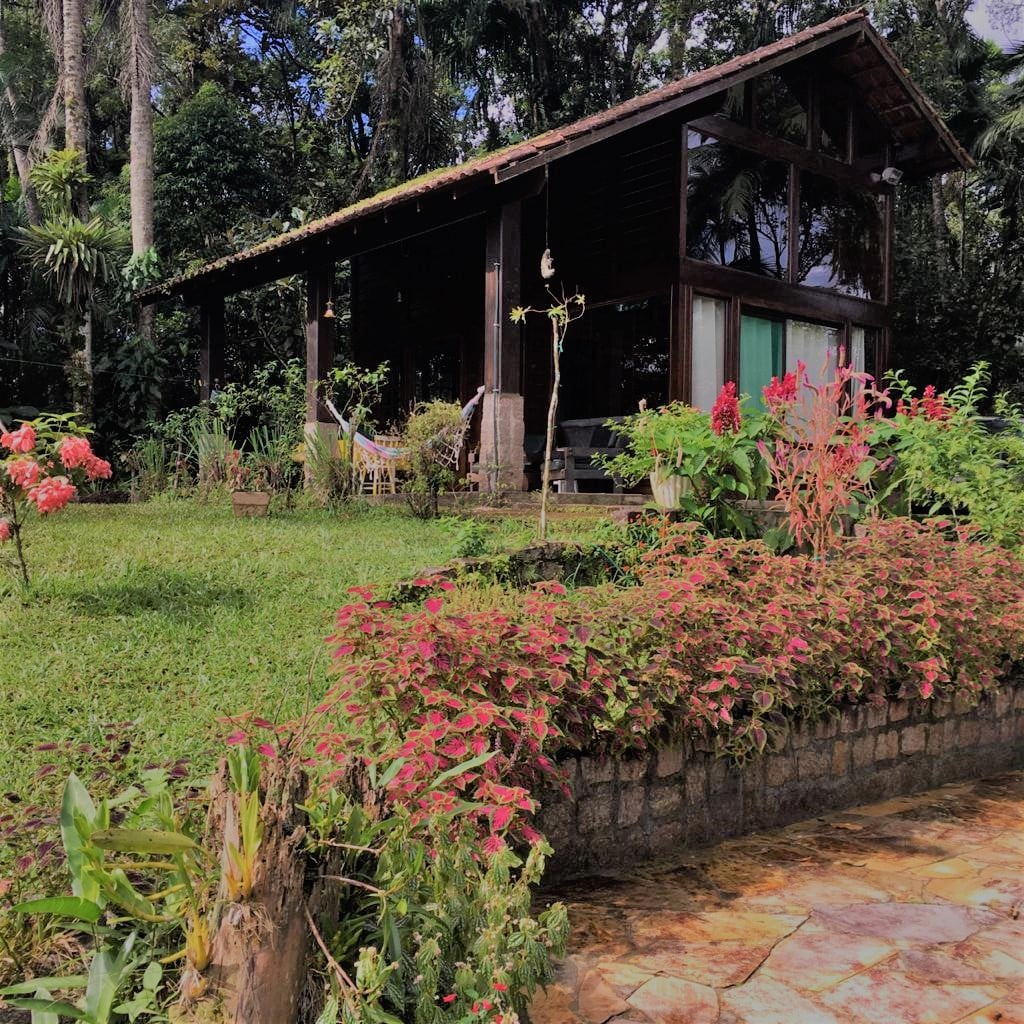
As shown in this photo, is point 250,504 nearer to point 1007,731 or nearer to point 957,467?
point 957,467

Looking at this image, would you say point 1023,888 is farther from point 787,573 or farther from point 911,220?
point 911,220

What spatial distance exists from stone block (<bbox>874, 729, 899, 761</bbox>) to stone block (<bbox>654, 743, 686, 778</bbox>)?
1.20 metres

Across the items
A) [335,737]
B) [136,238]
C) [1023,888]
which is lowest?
[1023,888]

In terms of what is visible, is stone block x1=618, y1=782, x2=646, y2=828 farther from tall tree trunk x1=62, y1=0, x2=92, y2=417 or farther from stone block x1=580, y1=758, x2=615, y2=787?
tall tree trunk x1=62, y1=0, x2=92, y2=417

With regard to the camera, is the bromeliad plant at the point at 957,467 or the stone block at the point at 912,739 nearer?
the stone block at the point at 912,739

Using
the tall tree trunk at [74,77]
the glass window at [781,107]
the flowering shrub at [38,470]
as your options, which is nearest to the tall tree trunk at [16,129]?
the tall tree trunk at [74,77]

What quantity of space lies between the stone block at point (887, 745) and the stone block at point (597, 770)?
5.03 feet

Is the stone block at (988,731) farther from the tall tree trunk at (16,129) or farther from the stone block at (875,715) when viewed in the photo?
the tall tree trunk at (16,129)

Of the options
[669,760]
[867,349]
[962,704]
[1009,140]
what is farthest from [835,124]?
[669,760]

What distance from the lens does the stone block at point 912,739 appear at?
4.29 m

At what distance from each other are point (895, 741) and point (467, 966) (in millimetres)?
2916

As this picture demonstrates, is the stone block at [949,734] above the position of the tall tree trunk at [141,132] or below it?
below

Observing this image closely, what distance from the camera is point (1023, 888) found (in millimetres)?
3193

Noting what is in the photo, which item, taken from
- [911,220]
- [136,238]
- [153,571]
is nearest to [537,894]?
[153,571]
